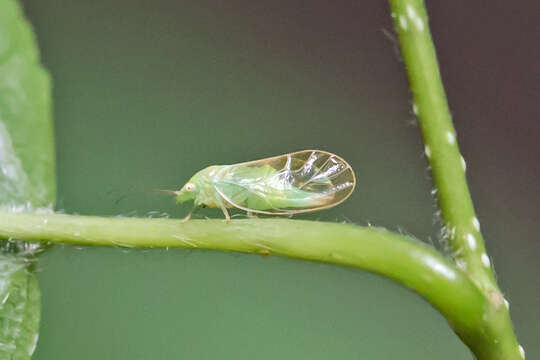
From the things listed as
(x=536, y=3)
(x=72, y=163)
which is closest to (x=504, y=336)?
(x=72, y=163)

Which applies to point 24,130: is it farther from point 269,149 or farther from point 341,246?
point 269,149

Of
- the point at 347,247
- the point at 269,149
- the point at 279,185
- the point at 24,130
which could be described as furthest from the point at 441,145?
the point at 269,149

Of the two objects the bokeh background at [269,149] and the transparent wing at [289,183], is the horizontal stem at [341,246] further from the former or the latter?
the bokeh background at [269,149]

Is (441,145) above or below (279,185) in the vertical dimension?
above

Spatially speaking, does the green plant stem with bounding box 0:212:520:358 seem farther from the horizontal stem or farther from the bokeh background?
the bokeh background

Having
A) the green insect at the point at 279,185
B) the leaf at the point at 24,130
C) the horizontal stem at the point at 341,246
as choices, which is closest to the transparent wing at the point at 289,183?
the green insect at the point at 279,185

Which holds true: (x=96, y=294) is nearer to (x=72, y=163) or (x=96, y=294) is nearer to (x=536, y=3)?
(x=72, y=163)

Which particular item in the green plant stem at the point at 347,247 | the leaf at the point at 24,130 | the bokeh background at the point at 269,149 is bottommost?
the bokeh background at the point at 269,149
